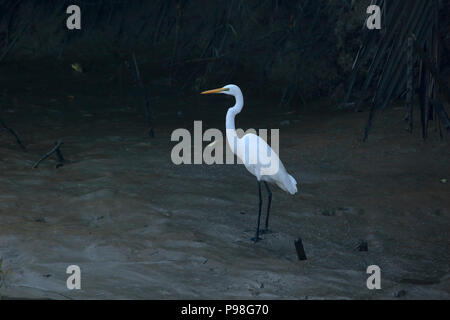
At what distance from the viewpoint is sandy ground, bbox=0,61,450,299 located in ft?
12.7

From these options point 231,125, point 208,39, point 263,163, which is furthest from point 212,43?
point 263,163

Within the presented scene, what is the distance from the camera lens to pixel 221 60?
1032 centimetres

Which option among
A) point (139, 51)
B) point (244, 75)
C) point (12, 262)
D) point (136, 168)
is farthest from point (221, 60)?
point (12, 262)

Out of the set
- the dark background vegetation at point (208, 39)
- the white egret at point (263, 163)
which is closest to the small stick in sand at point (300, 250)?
the white egret at point (263, 163)

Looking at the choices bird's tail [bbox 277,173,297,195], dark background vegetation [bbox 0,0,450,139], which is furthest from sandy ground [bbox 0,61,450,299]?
dark background vegetation [bbox 0,0,450,139]

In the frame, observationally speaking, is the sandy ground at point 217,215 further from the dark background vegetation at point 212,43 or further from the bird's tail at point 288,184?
the dark background vegetation at point 212,43

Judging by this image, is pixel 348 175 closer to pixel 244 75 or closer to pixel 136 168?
pixel 136 168

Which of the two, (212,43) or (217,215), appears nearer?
(217,215)

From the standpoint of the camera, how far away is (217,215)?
5184 mm

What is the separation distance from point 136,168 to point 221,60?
4270mm

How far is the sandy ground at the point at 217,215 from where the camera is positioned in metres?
3.88

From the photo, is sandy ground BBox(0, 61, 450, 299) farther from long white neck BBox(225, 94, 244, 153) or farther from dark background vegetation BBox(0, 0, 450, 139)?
dark background vegetation BBox(0, 0, 450, 139)

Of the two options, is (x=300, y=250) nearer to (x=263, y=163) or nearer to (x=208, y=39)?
(x=263, y=163)

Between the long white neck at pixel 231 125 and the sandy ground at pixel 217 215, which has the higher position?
the long white neck at pixel 231 125
